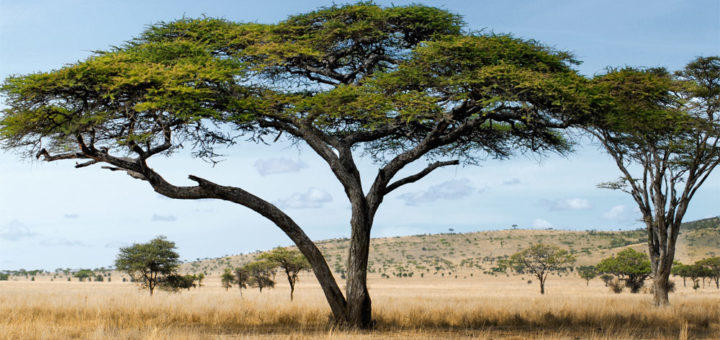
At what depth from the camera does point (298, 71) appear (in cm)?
1650

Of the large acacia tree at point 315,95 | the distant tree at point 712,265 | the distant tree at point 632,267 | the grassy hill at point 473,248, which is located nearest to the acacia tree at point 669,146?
the large acacia tree at point 315,95

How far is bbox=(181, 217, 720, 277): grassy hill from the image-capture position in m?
86.8

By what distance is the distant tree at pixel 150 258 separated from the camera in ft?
119

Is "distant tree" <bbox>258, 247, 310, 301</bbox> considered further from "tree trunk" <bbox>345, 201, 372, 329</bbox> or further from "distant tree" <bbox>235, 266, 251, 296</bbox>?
"tree trunk" <bbox>345, 201, 372, 329</bbox>

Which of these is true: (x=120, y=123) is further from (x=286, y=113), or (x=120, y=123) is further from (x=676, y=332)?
(x=676, y=332)

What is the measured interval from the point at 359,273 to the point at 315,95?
447cm

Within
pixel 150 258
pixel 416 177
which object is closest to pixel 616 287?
pixel 150 258

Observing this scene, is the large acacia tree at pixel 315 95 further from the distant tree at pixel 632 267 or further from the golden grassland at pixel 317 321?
the distant tree at pixel 632 267

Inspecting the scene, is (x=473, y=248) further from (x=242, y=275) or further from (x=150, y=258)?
(x=150, y=258)

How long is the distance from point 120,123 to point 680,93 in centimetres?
1835

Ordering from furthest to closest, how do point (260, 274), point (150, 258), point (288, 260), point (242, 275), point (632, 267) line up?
point (242, 275)
point (260, 274)
point (632, 267)
point (150, 258)
point (288, 260)

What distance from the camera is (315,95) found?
14227 millimetres

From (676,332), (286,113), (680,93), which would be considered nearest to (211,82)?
(286,113)

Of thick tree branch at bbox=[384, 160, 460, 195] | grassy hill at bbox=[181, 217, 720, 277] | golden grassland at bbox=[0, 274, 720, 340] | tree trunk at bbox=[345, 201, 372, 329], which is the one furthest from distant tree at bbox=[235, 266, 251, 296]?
tree trunk at bbox=[345, 201, 372, 329]
